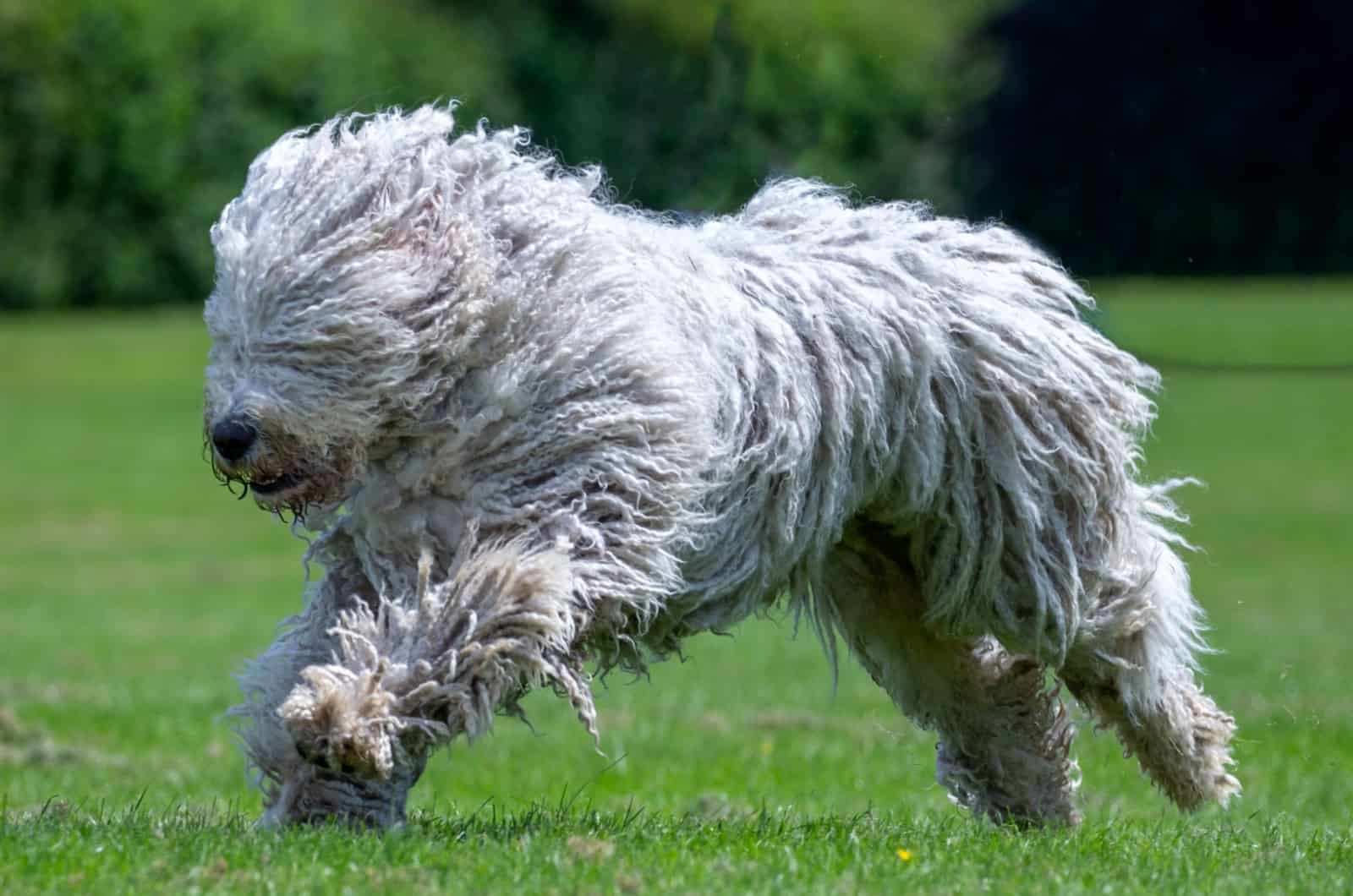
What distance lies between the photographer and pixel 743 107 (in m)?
17.0

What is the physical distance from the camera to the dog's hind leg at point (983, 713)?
22.5 ft

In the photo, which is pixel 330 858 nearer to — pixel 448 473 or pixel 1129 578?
pixel 448 473

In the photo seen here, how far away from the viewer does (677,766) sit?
9.04 metres

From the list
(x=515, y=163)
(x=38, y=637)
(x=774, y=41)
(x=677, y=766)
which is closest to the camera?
(x=515, y=163)

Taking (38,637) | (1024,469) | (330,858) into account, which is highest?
(1024,469)

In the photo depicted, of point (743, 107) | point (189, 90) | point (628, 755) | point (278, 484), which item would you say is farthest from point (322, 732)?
point (189, 90)

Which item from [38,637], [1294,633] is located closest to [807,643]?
[1294,633]

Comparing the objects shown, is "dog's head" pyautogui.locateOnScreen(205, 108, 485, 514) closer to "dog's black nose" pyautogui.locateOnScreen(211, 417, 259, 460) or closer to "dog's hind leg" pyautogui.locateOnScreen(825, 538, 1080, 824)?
"dog's black nose" pyautogui.locateOnScreen(211, 417, 259, 460)

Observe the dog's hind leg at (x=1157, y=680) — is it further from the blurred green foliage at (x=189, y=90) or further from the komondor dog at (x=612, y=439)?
the blurred green foliage at (x=189, y=90)

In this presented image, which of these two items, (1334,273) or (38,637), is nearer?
(38,637)

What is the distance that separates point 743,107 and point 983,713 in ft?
34.9

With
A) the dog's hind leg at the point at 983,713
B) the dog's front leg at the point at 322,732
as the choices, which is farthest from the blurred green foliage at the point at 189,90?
the dog's front leg at the point at 322,732

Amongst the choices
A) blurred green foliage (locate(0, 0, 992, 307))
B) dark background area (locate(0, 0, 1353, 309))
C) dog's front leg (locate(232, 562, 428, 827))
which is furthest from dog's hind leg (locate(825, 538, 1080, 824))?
blurred green foliage (locate(0, 0, 992, 307))

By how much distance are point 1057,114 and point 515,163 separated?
18.1 meters
